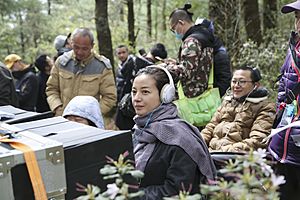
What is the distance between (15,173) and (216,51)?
12.5 feet

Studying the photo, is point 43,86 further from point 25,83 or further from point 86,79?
point 86,79

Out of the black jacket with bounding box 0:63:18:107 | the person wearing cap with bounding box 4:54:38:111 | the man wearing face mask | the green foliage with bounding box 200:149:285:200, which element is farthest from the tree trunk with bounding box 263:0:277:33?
the green foliage with bounding box 200:149:285:200

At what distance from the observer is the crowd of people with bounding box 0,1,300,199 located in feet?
9.49

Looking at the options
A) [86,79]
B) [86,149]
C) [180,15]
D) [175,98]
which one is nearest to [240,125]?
[175,98]

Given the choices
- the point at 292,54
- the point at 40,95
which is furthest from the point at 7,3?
the point at 292,54

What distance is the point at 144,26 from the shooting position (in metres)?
25.5

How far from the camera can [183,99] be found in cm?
494

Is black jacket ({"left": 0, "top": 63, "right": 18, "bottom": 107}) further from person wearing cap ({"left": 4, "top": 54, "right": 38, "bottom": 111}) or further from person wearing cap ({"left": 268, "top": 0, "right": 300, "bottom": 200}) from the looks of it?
person wearing cap ({"left": 268, "top": 0, "right": 300, "bottom": 200})

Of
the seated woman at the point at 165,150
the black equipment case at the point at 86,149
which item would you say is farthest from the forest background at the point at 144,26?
the black equipment case at the point at 86,149

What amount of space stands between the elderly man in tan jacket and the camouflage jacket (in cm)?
35

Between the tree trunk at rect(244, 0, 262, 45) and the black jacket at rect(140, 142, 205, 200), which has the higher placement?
the tree trunk at rect(244, 0, 262, 45)

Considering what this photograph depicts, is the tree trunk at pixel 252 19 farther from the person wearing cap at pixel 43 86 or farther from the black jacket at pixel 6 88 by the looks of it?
the black jacket at pixel 6 88

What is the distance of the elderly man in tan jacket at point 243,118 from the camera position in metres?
4.41

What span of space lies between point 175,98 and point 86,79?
1672 mm
